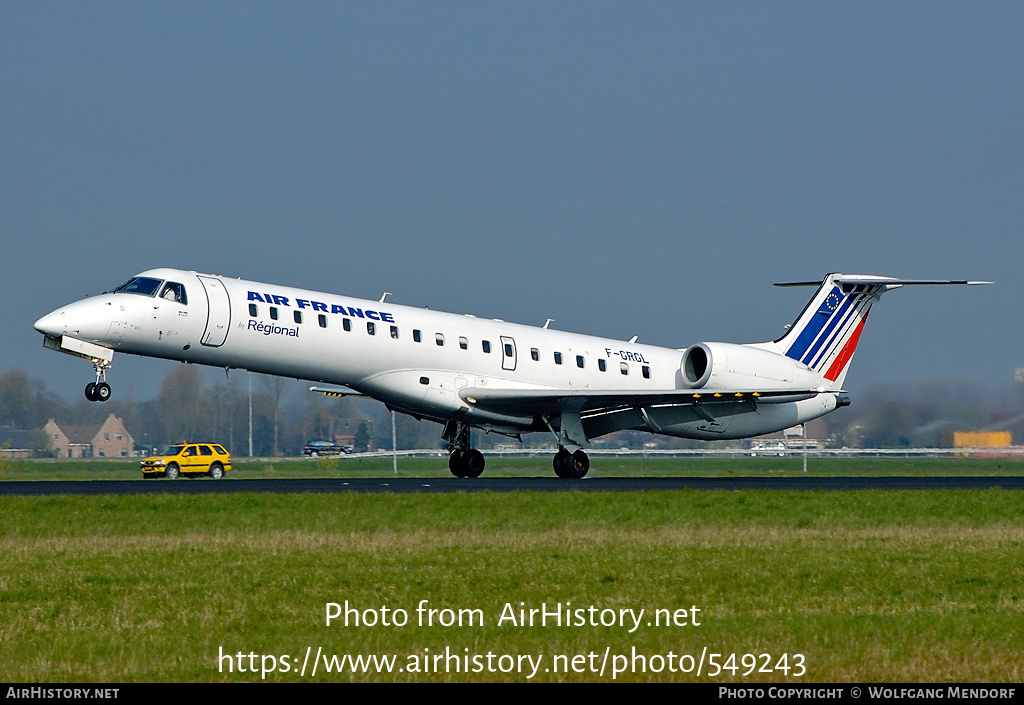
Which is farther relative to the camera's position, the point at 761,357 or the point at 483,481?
the point at 761,357

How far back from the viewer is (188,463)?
147 ft

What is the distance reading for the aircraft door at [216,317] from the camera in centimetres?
2664

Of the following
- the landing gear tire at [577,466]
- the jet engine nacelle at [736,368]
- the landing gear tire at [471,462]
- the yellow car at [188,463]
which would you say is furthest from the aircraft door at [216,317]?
the yellow car at [188,463]

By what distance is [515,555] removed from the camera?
15.2 meters

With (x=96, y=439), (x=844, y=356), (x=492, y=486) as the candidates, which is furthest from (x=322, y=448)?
(x=492, y=486)

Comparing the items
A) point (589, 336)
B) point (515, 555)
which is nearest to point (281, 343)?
point (589, 336)

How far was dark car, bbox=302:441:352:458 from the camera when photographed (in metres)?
76.7

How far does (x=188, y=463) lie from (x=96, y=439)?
1504 inches

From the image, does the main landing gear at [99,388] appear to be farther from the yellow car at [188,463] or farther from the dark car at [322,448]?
the dark car at [322,448]

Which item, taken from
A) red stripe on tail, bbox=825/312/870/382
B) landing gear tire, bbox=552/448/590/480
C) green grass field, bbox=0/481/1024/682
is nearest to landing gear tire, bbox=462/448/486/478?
landing gear tire, bbox=552/448/590/480

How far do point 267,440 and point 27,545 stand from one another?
6037 centimetres

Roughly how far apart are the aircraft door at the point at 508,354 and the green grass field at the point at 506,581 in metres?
8.37

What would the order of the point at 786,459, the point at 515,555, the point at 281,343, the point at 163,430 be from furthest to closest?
the point at 163,430 < the point at 786,459 < the point at 281,343 < the point at 515,555
